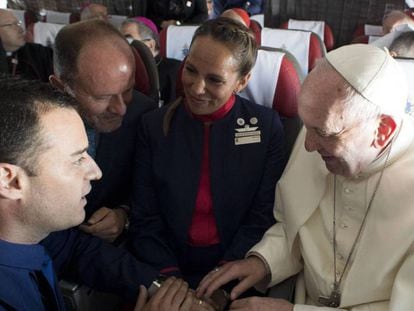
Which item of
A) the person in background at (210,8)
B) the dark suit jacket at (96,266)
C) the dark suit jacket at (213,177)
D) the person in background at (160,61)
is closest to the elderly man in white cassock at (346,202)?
the dark suit jacket at (213,177)

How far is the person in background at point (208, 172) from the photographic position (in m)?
1.54

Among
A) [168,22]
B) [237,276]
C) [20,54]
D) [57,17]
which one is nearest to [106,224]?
[237,276]

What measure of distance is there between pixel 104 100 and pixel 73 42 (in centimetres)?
22

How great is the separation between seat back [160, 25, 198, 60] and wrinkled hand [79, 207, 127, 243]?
1.93 metres

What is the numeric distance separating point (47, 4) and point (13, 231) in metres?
5.62

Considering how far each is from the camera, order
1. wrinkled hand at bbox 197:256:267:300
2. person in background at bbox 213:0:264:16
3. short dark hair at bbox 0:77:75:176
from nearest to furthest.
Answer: short dark hair at bbox 0:77:75:176
wrinkled hand at bbox 197:256:267:300
person in background at bbox 213:0:264:16

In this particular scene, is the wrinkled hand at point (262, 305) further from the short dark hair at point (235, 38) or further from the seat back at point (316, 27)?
the seat back at point (316, 27)

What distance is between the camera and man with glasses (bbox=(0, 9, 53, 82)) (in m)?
3.23

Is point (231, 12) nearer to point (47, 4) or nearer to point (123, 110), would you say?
point (123, 110)

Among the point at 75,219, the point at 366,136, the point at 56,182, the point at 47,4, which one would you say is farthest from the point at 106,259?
the point at 47,4

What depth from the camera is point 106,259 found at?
56.0 inches

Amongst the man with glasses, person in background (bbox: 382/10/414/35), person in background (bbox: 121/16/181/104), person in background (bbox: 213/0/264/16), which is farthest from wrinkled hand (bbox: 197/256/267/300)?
person in background (bbox: 213/0/264/16)

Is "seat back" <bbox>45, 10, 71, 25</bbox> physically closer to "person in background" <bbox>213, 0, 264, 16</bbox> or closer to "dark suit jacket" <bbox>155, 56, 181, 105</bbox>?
"person in background" <bbox>213, 0, 264, 16</bbox>

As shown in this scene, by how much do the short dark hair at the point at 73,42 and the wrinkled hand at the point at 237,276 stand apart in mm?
844
